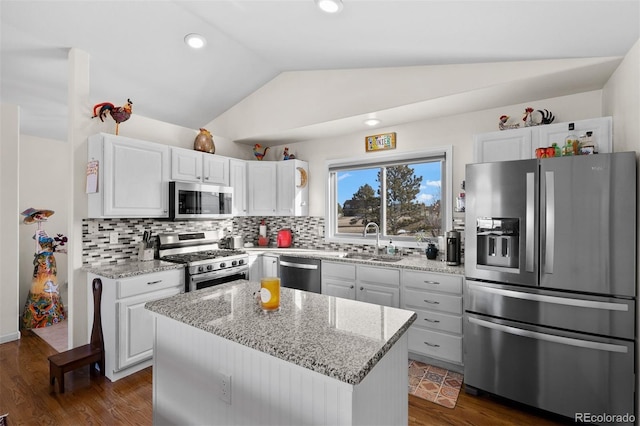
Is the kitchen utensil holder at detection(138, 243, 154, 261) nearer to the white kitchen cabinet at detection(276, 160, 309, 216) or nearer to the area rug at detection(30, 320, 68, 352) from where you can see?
the area rug at detection(30, 320, 68, 352)

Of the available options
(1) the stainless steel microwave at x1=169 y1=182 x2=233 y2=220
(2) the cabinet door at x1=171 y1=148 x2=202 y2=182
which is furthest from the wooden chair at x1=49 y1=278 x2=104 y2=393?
(2) the cabinet door at x1=171 y1=148 x2=202 y2=182

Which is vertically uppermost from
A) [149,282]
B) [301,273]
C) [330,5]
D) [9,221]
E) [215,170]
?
[330,5]

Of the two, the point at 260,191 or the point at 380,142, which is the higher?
the point at 380,142

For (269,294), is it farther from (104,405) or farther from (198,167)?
(198,167)

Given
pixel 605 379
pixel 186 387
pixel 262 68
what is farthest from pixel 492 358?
pixel 262 68

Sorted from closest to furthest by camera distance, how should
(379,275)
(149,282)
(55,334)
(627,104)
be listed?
(627,104)
(149,282)
(379,275)
(55,334)

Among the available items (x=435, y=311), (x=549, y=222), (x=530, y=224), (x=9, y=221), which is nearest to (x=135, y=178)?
(x=9, y=221)

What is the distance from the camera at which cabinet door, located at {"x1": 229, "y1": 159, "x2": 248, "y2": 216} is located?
13.6 ft

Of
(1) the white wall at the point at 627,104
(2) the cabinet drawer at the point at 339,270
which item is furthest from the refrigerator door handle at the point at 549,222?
(2) the cabinet drawer at the point at 339,270

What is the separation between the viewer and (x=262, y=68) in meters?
3.80

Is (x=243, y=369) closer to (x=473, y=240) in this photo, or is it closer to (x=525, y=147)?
(x=473, y=240)

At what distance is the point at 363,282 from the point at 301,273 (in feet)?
2.77

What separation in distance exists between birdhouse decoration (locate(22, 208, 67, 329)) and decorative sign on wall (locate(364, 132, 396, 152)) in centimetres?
413

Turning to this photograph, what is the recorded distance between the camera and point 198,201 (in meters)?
3.58
